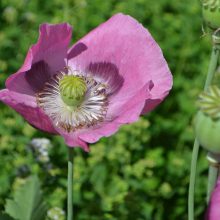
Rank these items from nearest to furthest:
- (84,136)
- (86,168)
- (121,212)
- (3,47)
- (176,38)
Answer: (84,136)
(121,212)
(86,168)
(3,47)
(176,38)

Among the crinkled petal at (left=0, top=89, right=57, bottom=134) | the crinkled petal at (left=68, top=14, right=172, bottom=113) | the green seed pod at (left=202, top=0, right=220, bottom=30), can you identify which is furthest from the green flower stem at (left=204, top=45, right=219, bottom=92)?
the crinkled petal at (left=0, top=89, right=57, bottom=134)

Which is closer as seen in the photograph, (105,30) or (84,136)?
(84,136)

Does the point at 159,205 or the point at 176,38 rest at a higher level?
the point at 176,38

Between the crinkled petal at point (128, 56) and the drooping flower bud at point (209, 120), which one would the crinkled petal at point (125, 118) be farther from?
the drooping flower bud at point (209, 120)

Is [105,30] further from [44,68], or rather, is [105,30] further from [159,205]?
[159,205]

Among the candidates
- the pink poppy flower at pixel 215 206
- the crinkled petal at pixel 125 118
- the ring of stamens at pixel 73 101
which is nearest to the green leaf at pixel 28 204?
the ring of stamens at pixel 73 101

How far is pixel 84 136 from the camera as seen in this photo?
120 centimetres

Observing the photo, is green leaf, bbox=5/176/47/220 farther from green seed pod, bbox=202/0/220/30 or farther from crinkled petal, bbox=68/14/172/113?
green seed pod, bbox=202/0/220/30

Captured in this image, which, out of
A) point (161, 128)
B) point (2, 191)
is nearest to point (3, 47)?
point (161, 128)

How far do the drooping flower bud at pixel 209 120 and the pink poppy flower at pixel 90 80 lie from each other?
19 cm

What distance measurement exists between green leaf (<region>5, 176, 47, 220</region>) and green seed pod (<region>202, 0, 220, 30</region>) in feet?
2.04

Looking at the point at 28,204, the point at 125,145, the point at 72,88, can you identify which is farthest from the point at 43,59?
the point at 125,145

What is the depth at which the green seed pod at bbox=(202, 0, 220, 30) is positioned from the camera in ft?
3.41

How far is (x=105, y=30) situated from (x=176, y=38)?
1.68 meters
